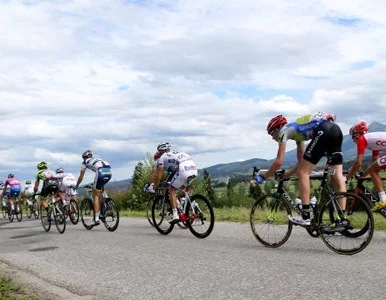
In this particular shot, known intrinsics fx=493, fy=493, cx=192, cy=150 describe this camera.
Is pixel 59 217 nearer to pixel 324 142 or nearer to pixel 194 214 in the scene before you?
pixel 194 214

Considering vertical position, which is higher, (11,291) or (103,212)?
(103,212)

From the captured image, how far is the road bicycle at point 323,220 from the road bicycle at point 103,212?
16.6 ft

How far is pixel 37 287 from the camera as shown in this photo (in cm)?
607

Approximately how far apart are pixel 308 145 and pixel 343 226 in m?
1.37

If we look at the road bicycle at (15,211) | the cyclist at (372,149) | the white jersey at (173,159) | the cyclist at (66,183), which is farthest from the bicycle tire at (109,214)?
the road bicycle at (15,211)

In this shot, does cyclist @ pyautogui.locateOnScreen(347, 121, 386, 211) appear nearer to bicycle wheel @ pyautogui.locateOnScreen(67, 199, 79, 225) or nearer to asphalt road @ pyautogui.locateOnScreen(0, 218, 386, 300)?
asphalt road @ pyautogui.locateOnScreen(0, 218, 386, 300)

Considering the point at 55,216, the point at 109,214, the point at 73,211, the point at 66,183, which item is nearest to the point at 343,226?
the point at 109,214

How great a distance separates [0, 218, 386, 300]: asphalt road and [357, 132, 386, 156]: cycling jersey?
152cm

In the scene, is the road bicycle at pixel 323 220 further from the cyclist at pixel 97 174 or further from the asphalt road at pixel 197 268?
the cyclist at pixel 97 174

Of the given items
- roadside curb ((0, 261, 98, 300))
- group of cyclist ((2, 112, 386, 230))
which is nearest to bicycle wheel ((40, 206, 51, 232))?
group of cyclist ((2, 112, 386, 230))

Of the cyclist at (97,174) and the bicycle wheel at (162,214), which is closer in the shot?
the bicycle wheel at (162,214)

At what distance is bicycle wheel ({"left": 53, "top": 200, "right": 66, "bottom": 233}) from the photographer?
12.9m

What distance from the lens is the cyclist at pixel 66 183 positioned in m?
15.8

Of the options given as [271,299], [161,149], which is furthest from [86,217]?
[271,299]
